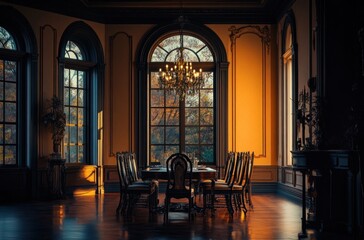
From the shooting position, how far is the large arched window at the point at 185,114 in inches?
514

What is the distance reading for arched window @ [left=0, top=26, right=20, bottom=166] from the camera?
36.6 ft

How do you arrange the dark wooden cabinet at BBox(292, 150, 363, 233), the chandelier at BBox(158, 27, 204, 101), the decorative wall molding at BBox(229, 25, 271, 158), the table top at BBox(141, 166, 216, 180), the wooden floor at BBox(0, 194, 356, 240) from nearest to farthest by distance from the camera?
the dark wooden cabinet at BBox(292, 150, 363, 233)
the wooden floor at BBox(0, 194, 356, 240)
the table top at BBox(141, 166, 216, 180)
the chandelier at BBox(158, 27, 204, 101)
the decorative wall molding at BBox(229, 25, 271, 158)

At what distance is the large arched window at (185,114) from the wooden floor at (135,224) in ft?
9.70

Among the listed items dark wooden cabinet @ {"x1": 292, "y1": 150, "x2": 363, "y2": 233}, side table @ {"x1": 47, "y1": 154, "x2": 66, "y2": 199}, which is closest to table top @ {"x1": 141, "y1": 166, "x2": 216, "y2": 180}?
dark wooden cabinet @ {"x1": 292, "y1": 150, "x2": 363, "y2": 233}

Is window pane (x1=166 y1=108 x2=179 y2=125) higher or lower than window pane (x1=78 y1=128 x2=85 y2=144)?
above

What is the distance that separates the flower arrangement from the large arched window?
231cm

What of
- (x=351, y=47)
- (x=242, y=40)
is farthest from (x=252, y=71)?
(x=351, y=47)

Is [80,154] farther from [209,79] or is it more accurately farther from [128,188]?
[128,188]

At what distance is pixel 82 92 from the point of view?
1282 centimetres

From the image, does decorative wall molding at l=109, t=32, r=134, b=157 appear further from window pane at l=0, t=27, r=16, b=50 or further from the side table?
window pane at l=0, t=27, r=16, b=50

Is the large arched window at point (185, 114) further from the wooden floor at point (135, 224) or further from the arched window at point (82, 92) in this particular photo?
the wooden floor at point (135, 224)

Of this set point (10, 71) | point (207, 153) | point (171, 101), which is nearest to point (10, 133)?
point (10, 71)

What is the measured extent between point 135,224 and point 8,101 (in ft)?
15.5

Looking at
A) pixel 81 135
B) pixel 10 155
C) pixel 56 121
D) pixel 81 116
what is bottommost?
pixel 10 155
